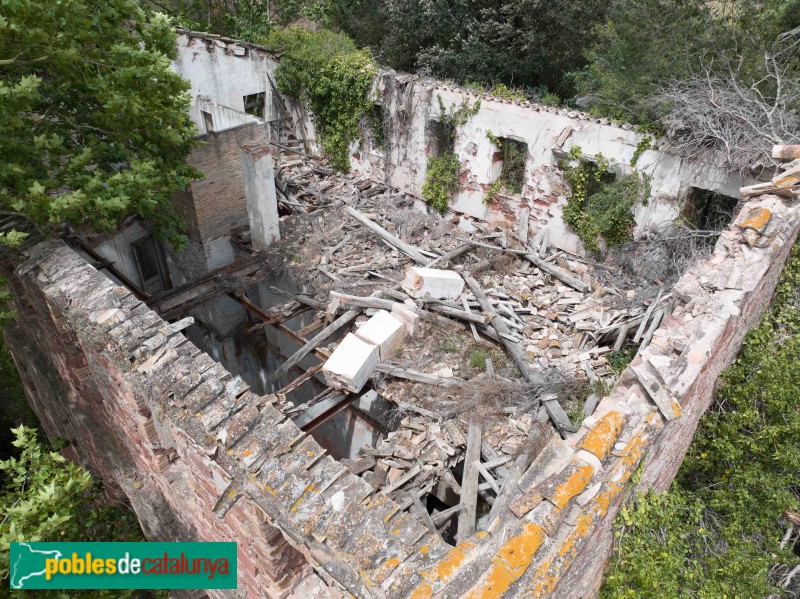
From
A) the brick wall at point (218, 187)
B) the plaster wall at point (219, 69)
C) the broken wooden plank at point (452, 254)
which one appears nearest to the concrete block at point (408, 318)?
the broken wooden plank at point (452, 254)

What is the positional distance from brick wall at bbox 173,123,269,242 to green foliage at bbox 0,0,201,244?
2.70m

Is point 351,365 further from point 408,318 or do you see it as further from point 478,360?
point 478,360

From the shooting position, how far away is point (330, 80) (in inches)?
621

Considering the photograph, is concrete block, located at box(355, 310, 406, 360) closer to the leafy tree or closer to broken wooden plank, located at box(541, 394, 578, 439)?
broken wooden plank, located at box(541, 394, 578, 439)

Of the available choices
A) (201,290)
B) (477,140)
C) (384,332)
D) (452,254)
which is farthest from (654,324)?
(201,290)

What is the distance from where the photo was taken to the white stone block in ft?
29.3

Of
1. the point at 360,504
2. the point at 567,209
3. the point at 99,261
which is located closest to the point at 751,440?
the point at 360,504

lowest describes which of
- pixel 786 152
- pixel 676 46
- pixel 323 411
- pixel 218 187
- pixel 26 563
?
pixel 323 411

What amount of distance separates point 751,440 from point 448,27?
14.1 m

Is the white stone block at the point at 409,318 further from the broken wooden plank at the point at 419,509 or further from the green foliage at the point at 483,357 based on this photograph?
the broken wooden plank at the point at 419,509

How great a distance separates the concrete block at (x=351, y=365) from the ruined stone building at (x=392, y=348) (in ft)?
0.13

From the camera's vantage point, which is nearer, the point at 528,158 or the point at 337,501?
the point at 337,501

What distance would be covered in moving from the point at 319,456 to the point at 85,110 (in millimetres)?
5563

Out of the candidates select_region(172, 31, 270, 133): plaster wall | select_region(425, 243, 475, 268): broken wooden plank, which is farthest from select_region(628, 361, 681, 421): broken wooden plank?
select_region(172, 31, 270, 133): plaster wall
